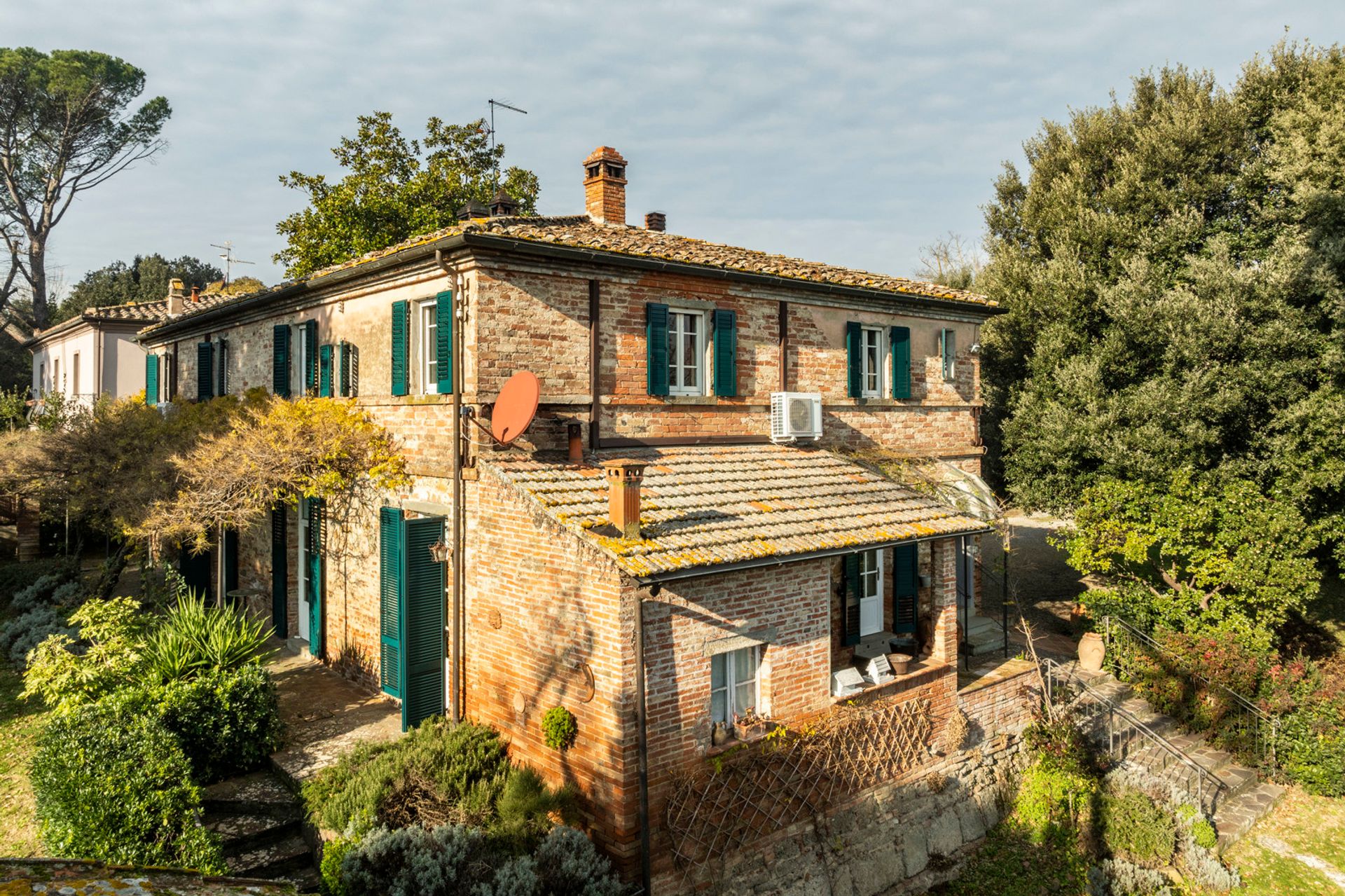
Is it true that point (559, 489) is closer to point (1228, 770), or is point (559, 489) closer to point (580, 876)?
point (580, 876)

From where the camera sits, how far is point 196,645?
34.5ft

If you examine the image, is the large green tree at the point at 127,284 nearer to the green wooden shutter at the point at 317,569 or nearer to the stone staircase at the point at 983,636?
the green wooden shutter at the point at 317,569

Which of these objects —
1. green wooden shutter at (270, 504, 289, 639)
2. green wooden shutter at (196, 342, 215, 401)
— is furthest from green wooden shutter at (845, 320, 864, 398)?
green wooden shutter at (196, 342, 215, 401)

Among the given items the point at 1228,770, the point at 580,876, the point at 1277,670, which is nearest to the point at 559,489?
the point at 580,876

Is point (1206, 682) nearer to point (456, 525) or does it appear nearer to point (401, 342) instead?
point (456, 525)

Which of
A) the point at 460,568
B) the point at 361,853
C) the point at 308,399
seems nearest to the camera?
the point at 361,853

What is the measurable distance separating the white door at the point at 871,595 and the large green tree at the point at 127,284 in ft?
143

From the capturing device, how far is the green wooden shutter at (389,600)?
11.3 m

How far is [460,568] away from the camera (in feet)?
34.7

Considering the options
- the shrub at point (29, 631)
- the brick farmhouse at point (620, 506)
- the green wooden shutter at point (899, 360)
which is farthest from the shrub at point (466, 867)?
the green wooden shutter at point (899, 360)

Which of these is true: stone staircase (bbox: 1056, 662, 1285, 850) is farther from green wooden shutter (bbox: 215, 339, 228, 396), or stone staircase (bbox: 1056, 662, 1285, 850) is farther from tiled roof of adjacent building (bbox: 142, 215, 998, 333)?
green wooden shutter (bbox: 215, 339, 228, 396)

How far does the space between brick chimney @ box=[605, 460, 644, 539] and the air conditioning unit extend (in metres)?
5.16

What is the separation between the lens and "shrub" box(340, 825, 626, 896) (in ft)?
23.8

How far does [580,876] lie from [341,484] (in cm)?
736
